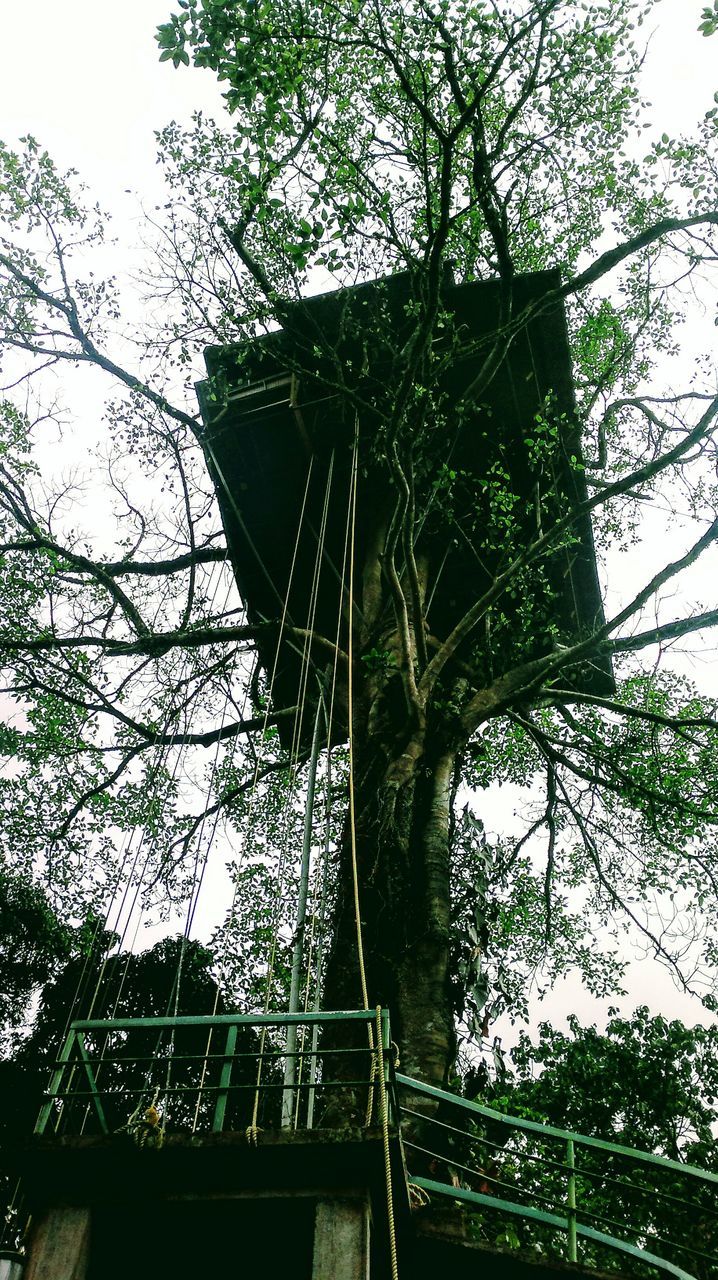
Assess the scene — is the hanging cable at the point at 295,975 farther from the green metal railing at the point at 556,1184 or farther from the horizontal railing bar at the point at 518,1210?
the horizontal railing bar at the point at 518,1210

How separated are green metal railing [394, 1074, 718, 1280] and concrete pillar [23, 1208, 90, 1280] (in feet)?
5.86

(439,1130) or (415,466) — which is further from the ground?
(415,466)

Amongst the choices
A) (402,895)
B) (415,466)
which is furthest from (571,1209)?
(415,466)

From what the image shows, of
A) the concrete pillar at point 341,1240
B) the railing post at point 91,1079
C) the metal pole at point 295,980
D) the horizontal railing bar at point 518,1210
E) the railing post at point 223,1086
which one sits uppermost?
the metal pole at point 295,980

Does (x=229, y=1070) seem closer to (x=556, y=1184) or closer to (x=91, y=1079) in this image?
(x=91, y=1079)

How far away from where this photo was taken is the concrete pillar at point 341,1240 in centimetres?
453

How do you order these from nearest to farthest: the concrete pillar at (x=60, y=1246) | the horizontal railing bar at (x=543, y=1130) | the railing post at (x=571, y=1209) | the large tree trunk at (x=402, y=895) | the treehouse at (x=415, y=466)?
the concrete pillar at (x=60, y=1246) < the horizontal railing bar at (x=543, y=1130) < the railing post at (x=571, y=1209) < the large tree trunk at (x=402, y=895) < the treehouse at (x=415, y=466)

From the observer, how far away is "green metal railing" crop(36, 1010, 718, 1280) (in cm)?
509

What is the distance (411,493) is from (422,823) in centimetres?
322

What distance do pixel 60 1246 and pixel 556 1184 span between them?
8025 mm

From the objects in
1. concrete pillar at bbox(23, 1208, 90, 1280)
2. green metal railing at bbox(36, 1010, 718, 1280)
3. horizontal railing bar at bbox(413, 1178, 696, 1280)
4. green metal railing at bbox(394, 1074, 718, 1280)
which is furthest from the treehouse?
concrete pillar at bbox(23, 1208, 90, 1280)

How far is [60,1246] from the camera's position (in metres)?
4.82

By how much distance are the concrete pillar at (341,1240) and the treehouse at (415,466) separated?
6.60 metres

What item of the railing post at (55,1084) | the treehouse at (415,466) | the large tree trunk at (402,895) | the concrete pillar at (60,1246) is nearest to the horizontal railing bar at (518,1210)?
the large tree trunk at (402,895)
